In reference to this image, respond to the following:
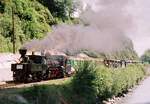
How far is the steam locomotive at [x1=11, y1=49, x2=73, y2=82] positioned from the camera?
37.7 m

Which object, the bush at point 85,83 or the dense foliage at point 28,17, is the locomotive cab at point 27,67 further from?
the dense foliage at point 28,17

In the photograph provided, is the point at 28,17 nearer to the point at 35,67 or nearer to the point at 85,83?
the point at 35,67

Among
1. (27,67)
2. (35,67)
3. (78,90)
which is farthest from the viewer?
(35,67)

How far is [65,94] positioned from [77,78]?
16.9 feet

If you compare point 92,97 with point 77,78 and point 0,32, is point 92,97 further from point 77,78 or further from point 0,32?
point 0,32

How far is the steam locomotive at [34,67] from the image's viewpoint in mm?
37719

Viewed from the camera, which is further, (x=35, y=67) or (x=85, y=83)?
(x=35, y=67)

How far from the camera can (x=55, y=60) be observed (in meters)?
45.7

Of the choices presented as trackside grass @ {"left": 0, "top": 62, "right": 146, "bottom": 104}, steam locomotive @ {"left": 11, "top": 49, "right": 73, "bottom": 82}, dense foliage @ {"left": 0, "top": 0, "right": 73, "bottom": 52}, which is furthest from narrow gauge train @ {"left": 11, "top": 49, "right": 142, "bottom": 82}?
dense foliage @ {"left": 0, "top": 0, "right": 73, "bottom": 52}

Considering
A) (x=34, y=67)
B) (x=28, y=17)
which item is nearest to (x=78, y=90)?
(x=34, y=67)

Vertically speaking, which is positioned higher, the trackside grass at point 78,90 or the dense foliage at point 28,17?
the dense foliage at point 28,17

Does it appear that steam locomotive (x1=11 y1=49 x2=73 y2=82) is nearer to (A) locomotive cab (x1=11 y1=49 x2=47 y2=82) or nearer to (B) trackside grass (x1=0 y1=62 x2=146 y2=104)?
(A) locomotive cab (x1=11 y1=49 x2=47 y2=82)

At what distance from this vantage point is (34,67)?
125 feet

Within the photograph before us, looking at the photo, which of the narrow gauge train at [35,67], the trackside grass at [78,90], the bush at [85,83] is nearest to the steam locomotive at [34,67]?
the narrow gauge train at [35,67]
